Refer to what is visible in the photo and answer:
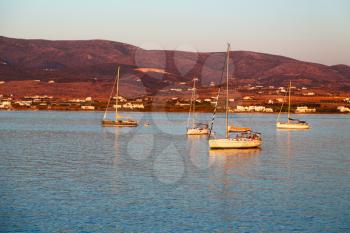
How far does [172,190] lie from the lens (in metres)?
39.0

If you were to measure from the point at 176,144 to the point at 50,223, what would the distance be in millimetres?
47840

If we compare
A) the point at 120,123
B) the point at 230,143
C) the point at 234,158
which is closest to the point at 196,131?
the point at 120,123

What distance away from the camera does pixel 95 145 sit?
74.0 m

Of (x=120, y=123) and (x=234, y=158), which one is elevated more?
(x=120, y=123)

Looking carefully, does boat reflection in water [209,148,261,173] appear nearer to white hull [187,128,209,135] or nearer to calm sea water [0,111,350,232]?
calm sea water [0,111,350,232]

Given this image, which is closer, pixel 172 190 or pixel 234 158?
pixel 172 190

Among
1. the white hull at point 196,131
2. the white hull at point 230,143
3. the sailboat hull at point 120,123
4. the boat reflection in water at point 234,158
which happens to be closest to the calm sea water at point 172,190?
the boat reflection in water at point 234,158

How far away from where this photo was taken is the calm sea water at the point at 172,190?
1176 inches

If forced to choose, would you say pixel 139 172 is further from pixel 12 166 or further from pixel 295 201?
pixel 295 201

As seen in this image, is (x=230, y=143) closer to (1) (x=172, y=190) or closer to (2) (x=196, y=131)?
(1) (x=172, y=190)

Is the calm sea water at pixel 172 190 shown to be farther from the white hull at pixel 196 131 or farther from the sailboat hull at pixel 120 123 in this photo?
the sailboat hull at pixel 120 123

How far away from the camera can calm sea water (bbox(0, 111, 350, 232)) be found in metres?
29.9

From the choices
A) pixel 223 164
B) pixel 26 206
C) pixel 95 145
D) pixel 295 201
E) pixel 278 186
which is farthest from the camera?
pixel 95 145

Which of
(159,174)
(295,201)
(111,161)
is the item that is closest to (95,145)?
(111,161)
